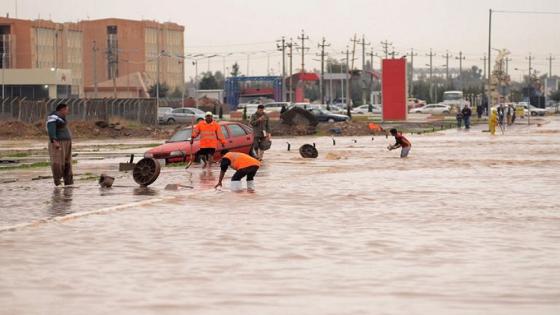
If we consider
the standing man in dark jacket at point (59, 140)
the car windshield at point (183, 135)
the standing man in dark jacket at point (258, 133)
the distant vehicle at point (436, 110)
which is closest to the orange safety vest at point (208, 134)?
the car windshield at point (183, 135)

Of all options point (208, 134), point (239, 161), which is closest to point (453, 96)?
point (208, 134)

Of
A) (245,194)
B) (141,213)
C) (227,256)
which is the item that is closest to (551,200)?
(245,194)

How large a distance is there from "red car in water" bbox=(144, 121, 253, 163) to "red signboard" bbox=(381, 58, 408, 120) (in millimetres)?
61252

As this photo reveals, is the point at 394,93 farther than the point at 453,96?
No

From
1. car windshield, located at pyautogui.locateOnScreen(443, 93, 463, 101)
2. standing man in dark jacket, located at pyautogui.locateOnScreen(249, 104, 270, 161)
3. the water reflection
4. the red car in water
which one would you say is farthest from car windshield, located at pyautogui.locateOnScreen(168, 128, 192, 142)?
car windshield, located at pyautogui.locateOnScreen(443, 93, 463, 101)

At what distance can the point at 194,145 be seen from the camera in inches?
1254

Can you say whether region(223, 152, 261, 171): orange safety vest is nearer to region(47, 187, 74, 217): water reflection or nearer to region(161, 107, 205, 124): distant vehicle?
region(47, 187, 74, 217): water reflection

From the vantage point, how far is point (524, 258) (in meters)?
12.9

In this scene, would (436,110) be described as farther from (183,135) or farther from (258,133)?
(183,135)

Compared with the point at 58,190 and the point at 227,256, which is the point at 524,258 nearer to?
the point at 227,256

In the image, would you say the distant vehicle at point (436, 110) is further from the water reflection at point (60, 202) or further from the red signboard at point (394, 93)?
the water reflection at point (60, 202)

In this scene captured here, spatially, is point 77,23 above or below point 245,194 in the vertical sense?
above

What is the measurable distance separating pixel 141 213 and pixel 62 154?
6.08 m

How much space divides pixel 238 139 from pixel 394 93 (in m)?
62.9
